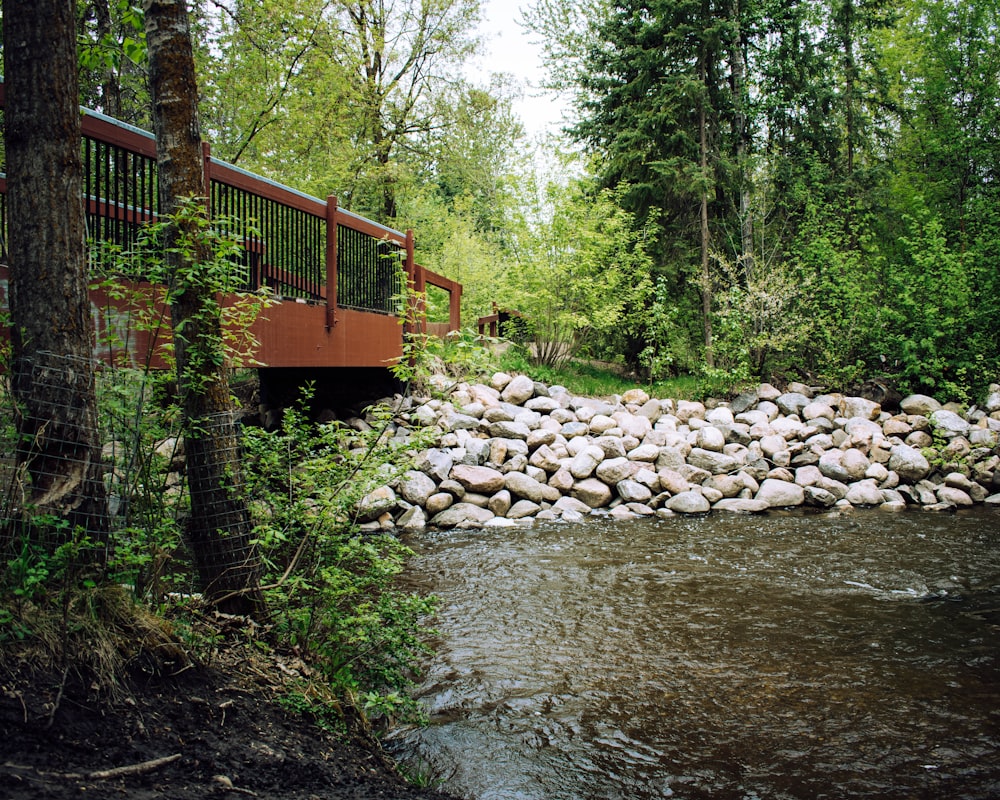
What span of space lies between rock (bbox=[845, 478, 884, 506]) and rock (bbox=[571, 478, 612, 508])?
3775 mm

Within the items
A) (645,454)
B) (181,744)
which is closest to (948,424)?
(645,454)

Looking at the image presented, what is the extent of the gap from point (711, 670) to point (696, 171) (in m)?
13.5

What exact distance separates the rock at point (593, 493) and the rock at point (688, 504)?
0.91 metres

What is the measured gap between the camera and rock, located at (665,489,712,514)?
32.7 ft

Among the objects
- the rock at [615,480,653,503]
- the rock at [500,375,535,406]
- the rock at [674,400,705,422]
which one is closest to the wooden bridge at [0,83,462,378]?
the rock at [500,375,535,406]

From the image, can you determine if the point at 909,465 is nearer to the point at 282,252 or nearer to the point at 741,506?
the point at 741,506

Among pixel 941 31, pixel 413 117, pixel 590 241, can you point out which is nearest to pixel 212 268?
pixel 590 241

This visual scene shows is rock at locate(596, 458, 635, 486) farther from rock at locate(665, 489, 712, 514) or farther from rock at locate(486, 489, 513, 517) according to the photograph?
rock at locate(486, 489, 513, 517)

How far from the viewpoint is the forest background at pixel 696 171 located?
1376 centimetres

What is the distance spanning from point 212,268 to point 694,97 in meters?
16.0

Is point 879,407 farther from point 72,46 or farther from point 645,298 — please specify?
point 72,46

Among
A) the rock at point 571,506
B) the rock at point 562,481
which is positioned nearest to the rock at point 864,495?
the rock at point 571,506

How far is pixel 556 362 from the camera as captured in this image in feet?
52.4

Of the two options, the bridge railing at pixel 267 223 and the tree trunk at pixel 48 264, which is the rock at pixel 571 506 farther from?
the tree trunk at pixel 48 264
